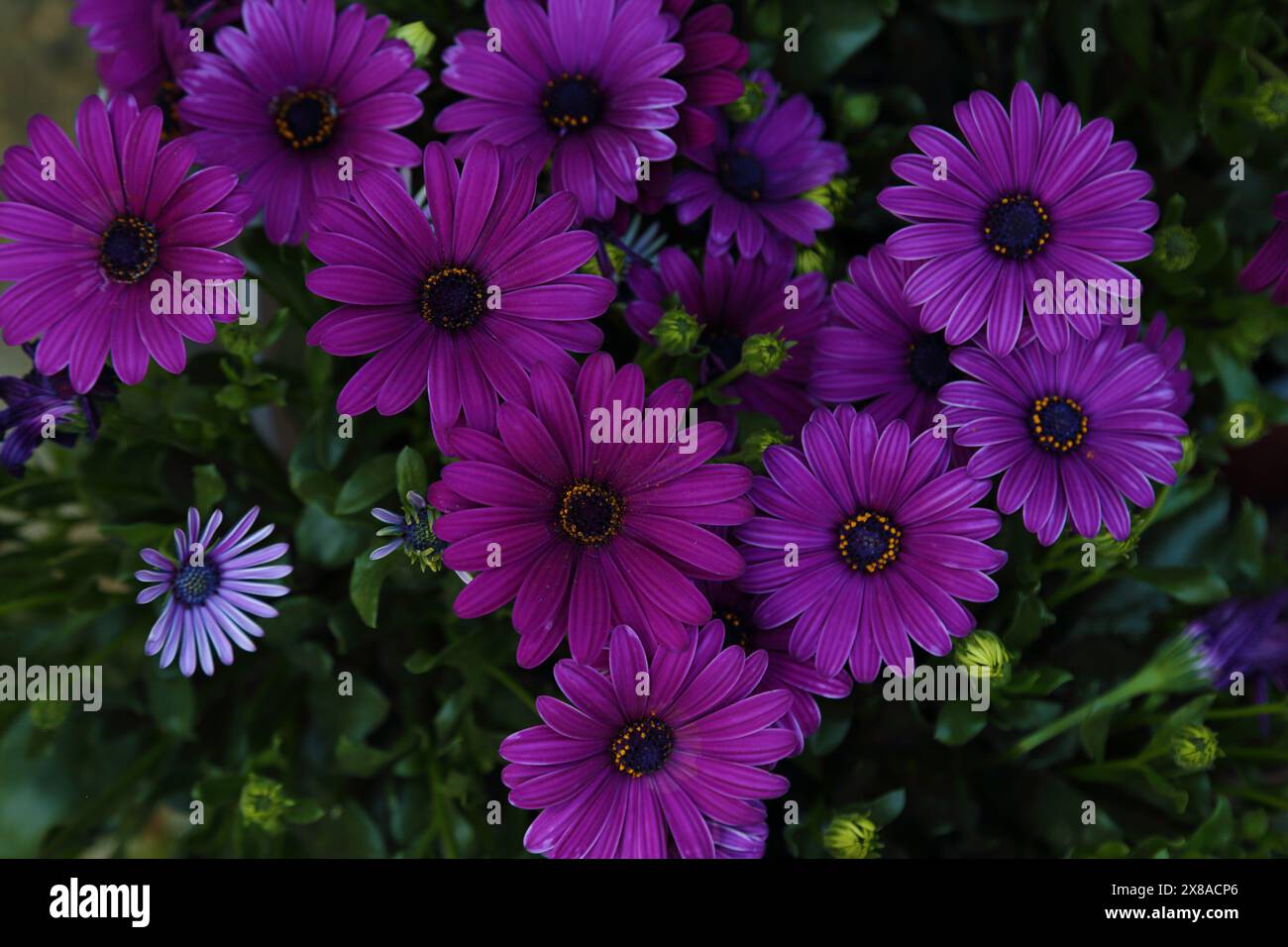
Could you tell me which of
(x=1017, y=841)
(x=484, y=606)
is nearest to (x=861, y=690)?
(x=1017, y=841)

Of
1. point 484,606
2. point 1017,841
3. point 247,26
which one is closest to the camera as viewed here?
point 484,606

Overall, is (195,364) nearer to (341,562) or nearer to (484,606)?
(341,562)

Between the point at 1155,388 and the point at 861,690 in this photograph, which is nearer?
the point at 1155,388

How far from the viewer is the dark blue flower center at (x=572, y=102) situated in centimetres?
59

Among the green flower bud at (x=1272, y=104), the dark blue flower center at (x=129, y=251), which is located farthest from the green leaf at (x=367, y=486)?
the green flower bud at (x=1272, y=104)

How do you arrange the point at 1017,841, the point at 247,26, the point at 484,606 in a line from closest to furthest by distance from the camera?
the point at 484,606, the point at 247,26, the point at 1017,841

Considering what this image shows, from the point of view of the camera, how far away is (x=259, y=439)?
0.74 m

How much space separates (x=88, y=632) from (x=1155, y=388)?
719 millimetres

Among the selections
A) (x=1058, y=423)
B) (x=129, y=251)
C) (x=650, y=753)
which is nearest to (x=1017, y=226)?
(x=1058, y=423)

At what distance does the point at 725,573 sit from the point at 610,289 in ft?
0.48

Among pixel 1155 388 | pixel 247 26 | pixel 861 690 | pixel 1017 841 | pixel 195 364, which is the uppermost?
pixel 247 26

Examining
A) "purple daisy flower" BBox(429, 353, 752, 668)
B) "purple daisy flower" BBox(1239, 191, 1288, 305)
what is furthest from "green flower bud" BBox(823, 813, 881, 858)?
"purple daisy flower" BBox(1239, 191, 1288, 305)

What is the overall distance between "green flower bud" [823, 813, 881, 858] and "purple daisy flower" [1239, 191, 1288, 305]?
37cm

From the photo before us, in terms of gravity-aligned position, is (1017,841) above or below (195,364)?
below
